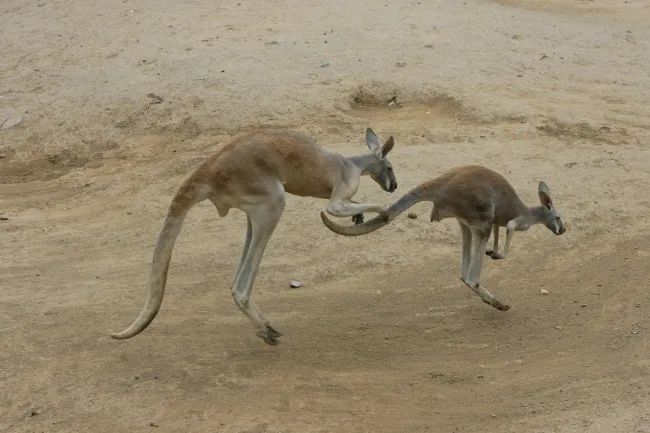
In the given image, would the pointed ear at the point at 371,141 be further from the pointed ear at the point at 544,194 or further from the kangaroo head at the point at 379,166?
the pointed ear at the point at 544,194

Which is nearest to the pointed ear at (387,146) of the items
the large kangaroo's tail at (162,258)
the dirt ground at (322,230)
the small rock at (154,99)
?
the dirt ground at (322,230)

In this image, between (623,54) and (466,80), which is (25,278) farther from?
(623,54)

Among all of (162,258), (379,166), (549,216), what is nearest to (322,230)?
(379,166)

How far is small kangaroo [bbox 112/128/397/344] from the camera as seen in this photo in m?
6.52

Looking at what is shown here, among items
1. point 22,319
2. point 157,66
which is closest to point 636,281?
point 22,319

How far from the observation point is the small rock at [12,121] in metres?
11.9

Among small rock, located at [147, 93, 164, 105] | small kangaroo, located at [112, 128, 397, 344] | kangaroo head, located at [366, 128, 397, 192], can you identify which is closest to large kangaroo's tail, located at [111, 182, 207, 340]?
small kangaroo, located at [112, 128, 397, 344]

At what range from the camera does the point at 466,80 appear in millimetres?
12250

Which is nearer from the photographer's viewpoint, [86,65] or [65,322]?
[65,322]

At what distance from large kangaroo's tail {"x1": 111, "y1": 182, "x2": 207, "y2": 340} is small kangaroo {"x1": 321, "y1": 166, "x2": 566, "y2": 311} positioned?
1198 millimetres

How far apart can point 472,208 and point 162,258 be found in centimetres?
259

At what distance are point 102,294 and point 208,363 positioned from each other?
1609 millimetres

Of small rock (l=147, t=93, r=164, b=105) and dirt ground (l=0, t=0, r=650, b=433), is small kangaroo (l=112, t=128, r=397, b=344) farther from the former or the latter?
small rock (l=147, t=93, r=164, b=105)

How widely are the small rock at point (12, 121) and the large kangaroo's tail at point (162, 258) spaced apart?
6259 millimetres
